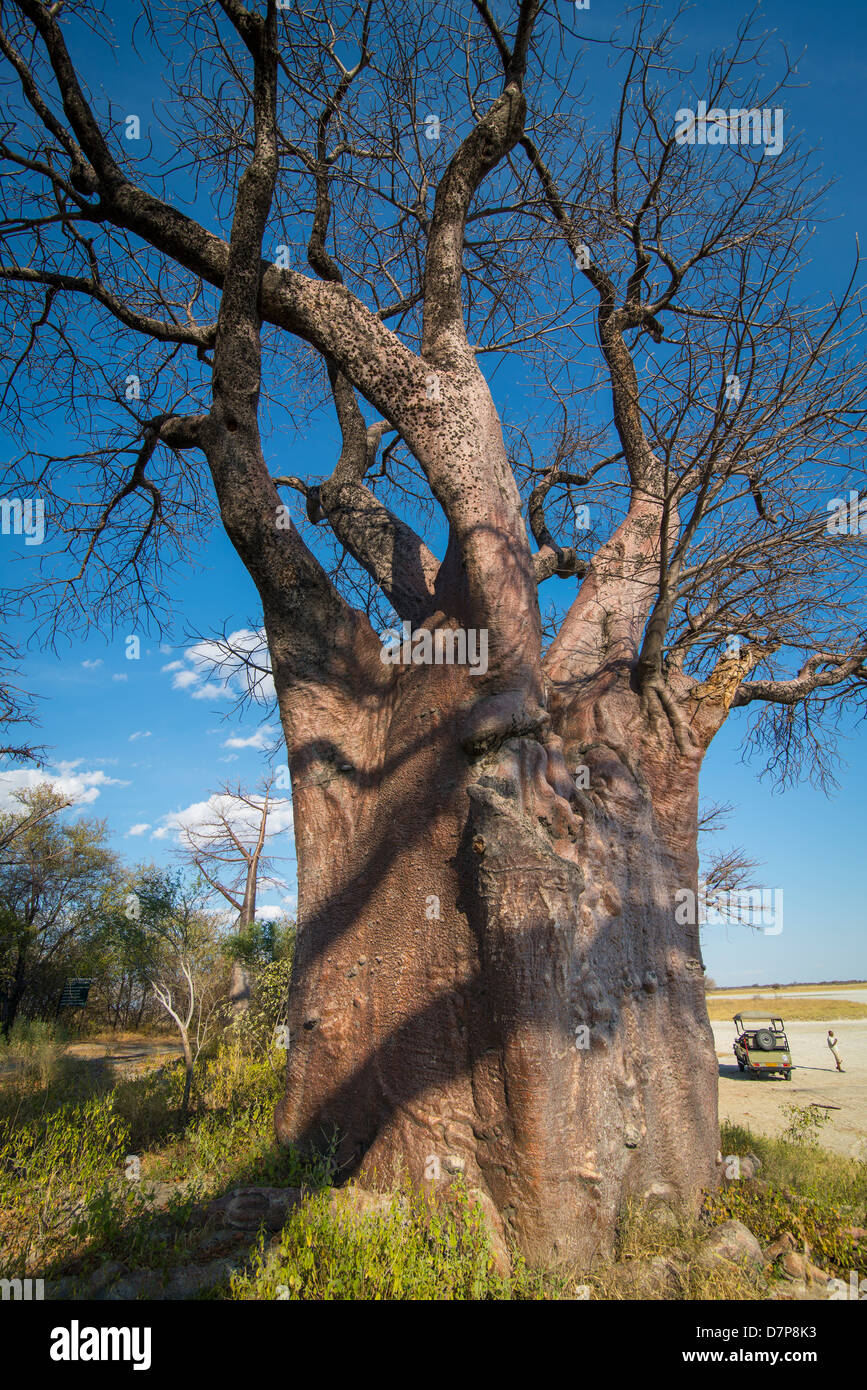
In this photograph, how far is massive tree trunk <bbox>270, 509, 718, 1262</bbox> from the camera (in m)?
2.77

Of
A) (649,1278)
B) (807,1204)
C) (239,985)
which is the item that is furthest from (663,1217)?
(239,985)

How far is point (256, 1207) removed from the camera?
9.31ft

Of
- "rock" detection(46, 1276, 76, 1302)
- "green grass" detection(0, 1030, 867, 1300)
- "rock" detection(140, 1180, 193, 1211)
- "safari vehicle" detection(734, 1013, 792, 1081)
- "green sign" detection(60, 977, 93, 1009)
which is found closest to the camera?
"green grass" detection(0, 1030, 867, 1300)

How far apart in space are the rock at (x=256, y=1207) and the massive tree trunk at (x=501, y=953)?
→ 32 centimetres

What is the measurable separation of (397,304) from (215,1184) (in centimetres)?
647

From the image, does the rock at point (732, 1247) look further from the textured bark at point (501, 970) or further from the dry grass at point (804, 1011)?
the dry grass at point (804, 1011)

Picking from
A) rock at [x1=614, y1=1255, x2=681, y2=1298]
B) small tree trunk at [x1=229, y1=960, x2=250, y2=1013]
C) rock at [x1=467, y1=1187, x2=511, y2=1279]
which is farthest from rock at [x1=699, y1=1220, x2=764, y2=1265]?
small tree trunk at [x1=229, y1=960, x2=250, y2=1013]

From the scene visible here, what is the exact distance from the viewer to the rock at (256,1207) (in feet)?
9.13

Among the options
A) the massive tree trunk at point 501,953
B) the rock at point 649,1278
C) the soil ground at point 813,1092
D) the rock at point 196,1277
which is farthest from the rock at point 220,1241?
the soil ground at point 813,1092

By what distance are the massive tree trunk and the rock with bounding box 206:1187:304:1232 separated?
32 centimetres

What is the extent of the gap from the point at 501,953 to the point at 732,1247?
5.40 feet

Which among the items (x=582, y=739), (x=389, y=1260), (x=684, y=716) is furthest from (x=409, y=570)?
(x=389, y=1260)

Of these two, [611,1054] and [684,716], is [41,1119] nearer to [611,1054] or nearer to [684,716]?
[611,1054]

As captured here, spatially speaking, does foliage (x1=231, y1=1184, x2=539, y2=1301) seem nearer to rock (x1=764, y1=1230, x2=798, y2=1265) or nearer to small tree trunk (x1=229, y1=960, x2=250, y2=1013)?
rock (x1=764, y1=1230, x2=798, y2=1265)
